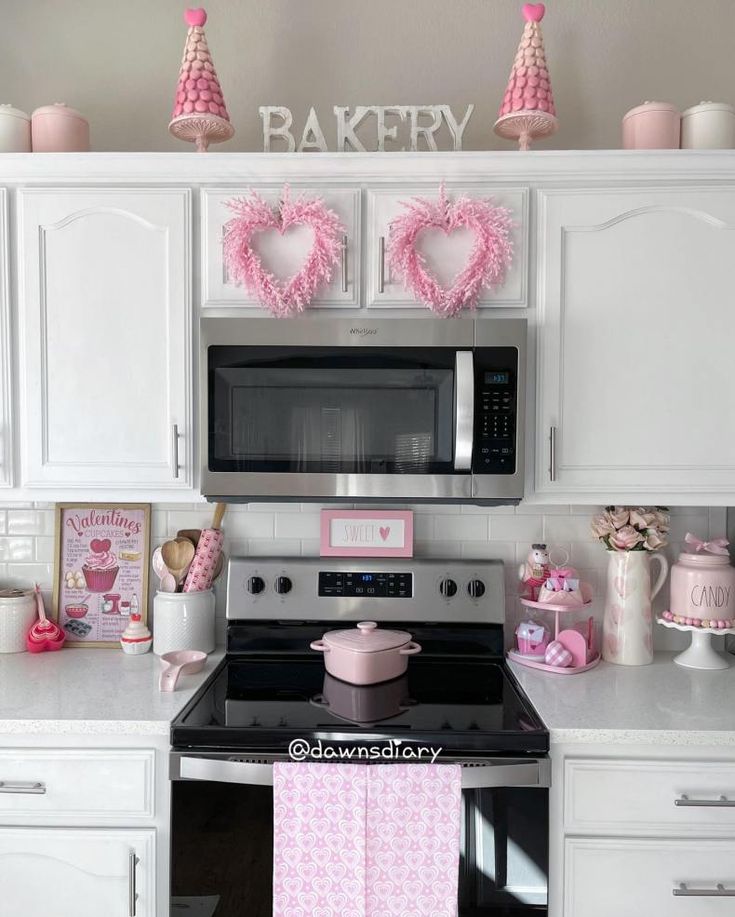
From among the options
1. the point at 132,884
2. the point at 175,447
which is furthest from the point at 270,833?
the point at 175,447

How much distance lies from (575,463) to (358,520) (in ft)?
2.01

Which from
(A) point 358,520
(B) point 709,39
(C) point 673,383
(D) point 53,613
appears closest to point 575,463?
(C) point 673,383

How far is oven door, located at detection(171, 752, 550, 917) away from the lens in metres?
1.46

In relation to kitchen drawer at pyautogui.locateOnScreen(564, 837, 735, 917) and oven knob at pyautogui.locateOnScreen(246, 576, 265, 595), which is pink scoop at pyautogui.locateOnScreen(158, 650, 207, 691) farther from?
kitchen drawer at pyautogui.locateOnScreen(564, 837, 735, 917)

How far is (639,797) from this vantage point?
5.00 feet

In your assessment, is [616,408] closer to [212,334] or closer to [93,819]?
[212,334]

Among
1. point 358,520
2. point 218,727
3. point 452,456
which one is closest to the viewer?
point 218,727

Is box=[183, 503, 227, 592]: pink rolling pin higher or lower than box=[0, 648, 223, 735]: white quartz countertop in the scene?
higher

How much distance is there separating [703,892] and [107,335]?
6.01ft

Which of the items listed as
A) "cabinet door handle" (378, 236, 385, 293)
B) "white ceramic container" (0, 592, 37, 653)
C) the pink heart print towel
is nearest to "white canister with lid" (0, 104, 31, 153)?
"cabinet door handle" (378, 236, 385, 293)

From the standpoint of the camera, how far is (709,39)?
2.11 m

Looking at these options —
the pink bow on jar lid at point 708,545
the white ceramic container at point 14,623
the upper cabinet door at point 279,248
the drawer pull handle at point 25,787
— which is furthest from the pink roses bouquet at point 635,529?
the white ceramic container at point 14,623

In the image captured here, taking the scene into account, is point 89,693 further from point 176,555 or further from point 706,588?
point 706,588

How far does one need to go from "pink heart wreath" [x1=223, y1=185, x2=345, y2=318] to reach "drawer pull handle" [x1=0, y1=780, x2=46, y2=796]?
3.90ft
